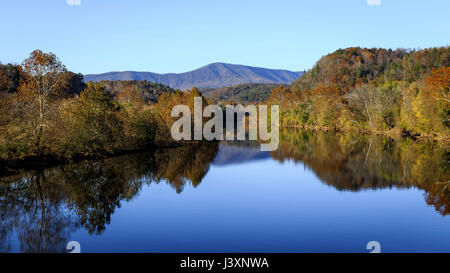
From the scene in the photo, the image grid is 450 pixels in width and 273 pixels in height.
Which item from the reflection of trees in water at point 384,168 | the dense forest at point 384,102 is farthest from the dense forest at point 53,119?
the dense forest at point 384,102

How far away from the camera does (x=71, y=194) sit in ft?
49.1

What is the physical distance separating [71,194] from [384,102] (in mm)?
45348

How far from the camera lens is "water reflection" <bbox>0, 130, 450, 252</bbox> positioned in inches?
433

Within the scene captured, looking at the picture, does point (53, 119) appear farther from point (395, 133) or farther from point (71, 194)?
point (395, 133)

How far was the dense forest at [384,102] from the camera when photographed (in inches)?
1471

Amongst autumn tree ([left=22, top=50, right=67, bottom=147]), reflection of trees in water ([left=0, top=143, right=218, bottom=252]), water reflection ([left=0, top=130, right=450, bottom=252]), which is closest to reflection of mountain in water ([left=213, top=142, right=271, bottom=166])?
water reflection ([left=0, top=130, right=450, bottom=252])

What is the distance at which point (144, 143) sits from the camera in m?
33.1

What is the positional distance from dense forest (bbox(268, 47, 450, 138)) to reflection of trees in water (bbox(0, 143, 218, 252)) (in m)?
26.0

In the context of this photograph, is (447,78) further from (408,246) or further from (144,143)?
(408,246)

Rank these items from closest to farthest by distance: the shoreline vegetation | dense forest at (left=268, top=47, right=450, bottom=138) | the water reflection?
the water reflection < the shoreline vegetation < dense forest at (left=268, top=47, right=450, bottom=138)

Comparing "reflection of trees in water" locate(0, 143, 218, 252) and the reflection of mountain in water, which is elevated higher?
"reflection of trees in water" locate(0, 143, 218, 252)

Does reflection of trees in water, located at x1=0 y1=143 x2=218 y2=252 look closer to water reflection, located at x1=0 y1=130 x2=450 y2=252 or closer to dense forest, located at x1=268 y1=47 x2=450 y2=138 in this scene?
water reflection, located at x1=0 y1=130 x2=450 y2=252

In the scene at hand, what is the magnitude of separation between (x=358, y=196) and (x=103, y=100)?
19347 mm
